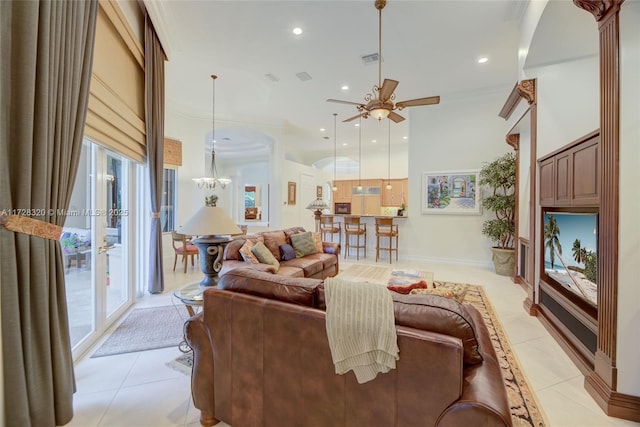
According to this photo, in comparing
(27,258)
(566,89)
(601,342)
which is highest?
(566,89)

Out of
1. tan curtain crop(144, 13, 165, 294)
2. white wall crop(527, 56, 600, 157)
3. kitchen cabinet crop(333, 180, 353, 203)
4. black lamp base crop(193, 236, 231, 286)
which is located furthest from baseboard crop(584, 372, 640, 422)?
kitchen cabinet crop(333, 180, 353, 203)

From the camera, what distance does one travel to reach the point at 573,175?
2531mm

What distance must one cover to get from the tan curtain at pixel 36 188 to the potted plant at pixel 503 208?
606cm

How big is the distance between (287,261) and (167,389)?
2320 millimetres

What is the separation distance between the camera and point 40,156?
59.0 inches

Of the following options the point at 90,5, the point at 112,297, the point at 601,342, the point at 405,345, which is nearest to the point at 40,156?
the point at 90,5

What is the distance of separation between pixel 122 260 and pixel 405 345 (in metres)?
3.79

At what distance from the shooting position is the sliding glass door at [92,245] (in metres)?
2.57

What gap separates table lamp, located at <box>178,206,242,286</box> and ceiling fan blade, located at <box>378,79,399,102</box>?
7.52 ft

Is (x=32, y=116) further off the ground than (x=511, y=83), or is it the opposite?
(x=511, y=83)

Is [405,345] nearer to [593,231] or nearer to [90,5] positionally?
[593,231]

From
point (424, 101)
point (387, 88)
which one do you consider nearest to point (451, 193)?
point (424, 101)

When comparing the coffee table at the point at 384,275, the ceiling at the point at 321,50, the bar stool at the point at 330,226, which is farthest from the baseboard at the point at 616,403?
the bar stool at the point at 330,226

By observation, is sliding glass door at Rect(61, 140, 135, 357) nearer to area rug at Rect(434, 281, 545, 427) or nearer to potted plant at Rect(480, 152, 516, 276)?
area rug at Rect(434, 281, 545, 427)
